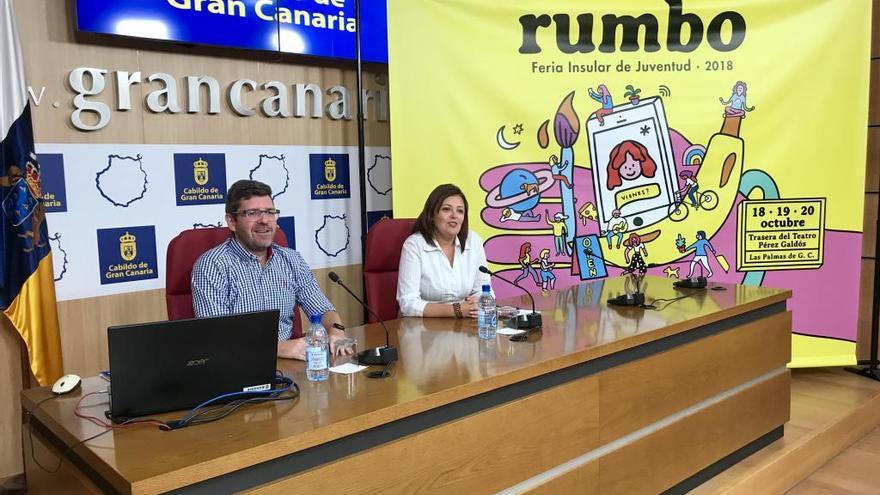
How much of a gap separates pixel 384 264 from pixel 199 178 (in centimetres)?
109

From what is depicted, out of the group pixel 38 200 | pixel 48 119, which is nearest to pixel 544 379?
pixel 38 200

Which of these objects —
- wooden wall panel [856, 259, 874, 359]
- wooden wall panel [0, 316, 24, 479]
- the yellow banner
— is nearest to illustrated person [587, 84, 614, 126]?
the yellow banner

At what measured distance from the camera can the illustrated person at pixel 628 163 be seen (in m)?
4.08

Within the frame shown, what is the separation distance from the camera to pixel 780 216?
4.10 metres

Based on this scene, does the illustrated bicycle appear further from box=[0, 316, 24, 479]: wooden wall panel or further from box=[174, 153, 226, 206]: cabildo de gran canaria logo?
box=[0, 316, 24, 479]: wooden wall panel

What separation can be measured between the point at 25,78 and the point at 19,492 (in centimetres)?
165

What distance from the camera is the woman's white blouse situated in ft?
9.27

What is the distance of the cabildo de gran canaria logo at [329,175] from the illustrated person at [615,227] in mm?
1495

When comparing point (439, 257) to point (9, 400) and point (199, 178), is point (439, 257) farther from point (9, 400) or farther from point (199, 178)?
point (9, 400)

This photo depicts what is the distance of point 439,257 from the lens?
293 cm

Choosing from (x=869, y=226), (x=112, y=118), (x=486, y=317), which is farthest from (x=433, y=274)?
(x=869, y=226)

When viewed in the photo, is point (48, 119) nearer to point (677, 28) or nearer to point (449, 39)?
point (449, 39)

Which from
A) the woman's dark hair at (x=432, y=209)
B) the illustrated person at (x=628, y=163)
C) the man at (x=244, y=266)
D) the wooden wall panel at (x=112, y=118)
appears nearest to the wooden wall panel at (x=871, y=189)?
the illustrated person at (x=628, y=163)

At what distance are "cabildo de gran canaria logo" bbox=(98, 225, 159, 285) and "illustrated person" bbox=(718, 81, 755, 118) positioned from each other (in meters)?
3.13
